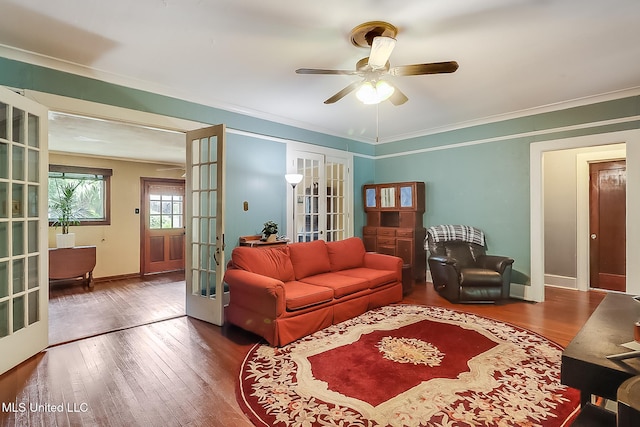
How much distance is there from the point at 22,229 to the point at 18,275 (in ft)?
1.24

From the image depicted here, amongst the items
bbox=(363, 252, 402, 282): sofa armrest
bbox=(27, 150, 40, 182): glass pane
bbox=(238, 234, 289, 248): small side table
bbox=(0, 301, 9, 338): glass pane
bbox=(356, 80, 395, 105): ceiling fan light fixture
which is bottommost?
bbox=(0, 301, 9, 338): glass pane

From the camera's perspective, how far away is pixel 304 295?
10.4 ft

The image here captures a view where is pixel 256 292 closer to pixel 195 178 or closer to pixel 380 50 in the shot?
pixel 195 178

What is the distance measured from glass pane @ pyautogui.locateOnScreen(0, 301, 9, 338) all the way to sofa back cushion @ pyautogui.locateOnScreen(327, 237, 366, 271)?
3.16 m

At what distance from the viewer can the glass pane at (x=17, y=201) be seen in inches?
103

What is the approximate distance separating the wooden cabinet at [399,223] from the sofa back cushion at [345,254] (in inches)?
43.1

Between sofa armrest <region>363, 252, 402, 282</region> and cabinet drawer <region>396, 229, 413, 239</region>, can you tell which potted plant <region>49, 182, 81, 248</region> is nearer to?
sofa armrest <region>363, 252, 402, 282</region>

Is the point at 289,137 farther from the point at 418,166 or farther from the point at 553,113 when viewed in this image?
the point at 553,113

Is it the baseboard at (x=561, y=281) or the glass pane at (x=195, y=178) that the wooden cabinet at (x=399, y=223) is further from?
the glass pane at (x=195, y=178)

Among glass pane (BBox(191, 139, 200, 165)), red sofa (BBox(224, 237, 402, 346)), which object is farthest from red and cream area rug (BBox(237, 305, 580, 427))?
glass pane (BBox(191, 139, 200, 165))

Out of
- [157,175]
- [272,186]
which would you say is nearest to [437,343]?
[272,186]

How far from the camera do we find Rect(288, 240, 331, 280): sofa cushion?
12.8 ft

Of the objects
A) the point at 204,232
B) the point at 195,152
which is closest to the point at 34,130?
the point at 195,152

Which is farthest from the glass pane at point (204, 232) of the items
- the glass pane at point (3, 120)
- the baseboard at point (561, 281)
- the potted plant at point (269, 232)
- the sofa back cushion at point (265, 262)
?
the baseboard at point (561, 281)
